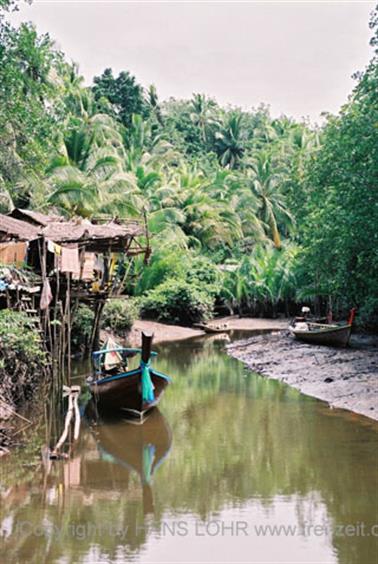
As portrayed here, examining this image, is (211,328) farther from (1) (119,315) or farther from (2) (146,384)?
(2) (146,384)

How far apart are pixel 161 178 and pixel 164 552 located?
32.7 meters

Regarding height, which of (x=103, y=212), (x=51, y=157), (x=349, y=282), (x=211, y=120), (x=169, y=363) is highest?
(x=211, y=120)

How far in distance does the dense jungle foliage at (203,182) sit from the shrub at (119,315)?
3600 mm

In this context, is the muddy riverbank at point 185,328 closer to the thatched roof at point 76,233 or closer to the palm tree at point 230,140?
the thatched roof at point 76,233

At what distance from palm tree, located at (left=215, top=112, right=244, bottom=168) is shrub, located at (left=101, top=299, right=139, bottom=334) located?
97.6 ft

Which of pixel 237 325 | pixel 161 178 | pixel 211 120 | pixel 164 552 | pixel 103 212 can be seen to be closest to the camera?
pixel 164 552

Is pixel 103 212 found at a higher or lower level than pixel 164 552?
higher

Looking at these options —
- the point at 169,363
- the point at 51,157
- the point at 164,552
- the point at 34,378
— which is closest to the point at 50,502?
the point at 164,552

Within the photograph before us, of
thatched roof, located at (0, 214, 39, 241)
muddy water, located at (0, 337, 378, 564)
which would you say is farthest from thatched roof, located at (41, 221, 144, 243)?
muddy water, located at (0, 337, 378, 564)

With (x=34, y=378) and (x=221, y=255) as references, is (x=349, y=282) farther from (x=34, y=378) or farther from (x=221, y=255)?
(x=221, y=255)

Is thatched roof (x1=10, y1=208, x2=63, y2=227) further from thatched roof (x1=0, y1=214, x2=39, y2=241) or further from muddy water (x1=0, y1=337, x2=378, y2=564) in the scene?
muddy water (x1=0, y1=337, x2=378, y2=564)

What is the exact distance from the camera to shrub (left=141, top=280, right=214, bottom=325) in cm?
3077

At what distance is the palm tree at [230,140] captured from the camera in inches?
2101

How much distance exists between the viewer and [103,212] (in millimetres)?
27109
